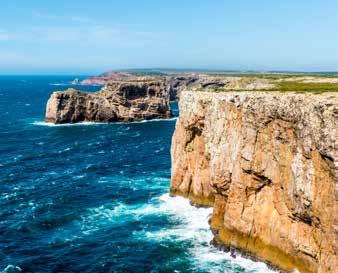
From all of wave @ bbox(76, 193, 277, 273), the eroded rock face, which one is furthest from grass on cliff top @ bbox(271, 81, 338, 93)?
the eroded rock face

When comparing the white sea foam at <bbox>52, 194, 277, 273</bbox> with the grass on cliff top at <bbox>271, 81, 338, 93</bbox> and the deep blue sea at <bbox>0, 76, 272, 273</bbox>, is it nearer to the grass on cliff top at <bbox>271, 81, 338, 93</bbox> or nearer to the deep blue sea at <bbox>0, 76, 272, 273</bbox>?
the deep blue sea at <bbox>0, 76, 272, 273</bbox>

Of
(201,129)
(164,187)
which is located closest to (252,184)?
(201,129)

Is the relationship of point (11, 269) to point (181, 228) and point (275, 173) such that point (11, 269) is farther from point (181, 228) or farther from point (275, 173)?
point (275, 173)

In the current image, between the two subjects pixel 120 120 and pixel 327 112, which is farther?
pixel 120 120

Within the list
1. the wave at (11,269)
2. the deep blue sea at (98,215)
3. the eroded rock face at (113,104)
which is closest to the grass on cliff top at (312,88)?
the deep blue sea at (98,215)

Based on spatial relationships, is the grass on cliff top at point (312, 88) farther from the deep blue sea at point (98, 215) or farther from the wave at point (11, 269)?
the wave at point (11, 269)

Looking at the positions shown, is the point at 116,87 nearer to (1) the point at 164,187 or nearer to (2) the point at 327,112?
(1) the point at 164,187
